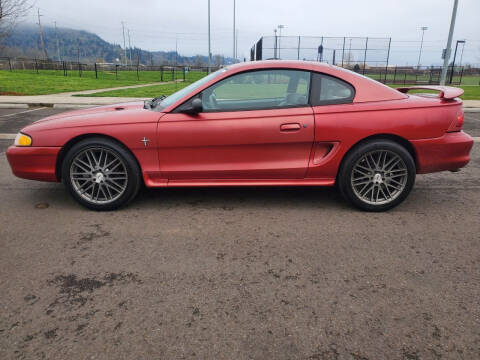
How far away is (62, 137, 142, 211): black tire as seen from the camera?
11.8ft

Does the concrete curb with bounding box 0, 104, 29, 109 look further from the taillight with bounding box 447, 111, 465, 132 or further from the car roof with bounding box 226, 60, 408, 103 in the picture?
the taillight with bounding box 447, 111, 465, 132

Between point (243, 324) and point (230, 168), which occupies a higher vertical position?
point (230, 168)

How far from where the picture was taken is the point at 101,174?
3.66 m

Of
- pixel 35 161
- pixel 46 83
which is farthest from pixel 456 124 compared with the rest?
pixel 46 83

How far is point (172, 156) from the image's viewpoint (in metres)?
3.63

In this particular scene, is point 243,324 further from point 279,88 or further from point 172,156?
point 279,88

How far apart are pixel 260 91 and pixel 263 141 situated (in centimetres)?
70

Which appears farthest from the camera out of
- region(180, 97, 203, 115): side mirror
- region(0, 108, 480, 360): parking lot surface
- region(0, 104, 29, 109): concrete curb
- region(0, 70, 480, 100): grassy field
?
region(0, 70, 480, 100): grassy field

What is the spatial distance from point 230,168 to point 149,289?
158cm

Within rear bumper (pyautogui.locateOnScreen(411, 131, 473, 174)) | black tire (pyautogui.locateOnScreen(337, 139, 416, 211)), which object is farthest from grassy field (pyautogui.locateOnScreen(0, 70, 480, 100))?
rear bumper (pyautogui.locateOnScreen(411, 131, 473, 174))

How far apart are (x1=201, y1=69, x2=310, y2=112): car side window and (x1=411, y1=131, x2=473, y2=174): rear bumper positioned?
4.08 ft

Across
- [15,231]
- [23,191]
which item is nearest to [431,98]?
[15,231]

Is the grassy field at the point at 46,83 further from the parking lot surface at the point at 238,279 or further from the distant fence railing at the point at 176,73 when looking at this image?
the parking lot surface at the point at 238,279

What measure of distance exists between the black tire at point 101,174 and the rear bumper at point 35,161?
0.14 metres
